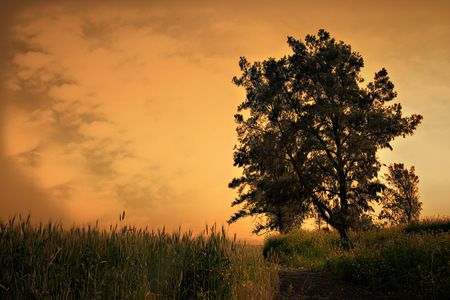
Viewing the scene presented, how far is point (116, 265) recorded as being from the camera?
6418 millimetres

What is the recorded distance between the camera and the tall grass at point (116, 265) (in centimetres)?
553

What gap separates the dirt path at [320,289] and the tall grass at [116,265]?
1526 millimetres

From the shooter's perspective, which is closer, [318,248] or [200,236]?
[200,236]

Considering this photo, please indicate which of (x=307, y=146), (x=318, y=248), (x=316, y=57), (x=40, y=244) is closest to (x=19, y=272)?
(x=40, y=244)

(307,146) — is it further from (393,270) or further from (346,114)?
(393,270)

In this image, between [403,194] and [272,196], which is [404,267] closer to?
[272,196]

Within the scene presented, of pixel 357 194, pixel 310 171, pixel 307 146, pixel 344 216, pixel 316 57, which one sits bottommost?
→ pixel 344 216

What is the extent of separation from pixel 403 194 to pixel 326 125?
18.0 metres

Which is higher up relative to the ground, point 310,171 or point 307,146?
point 307,146

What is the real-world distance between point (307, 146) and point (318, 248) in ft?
20.9

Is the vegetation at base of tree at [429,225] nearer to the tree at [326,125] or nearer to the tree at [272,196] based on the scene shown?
the tree at [326,125]

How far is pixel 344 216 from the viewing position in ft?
66.9

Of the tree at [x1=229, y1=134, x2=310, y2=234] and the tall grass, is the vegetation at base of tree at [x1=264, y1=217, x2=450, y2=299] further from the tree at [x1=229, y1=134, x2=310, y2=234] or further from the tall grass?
the tree at [x1=229, y1=134, x2=310, y2=234]

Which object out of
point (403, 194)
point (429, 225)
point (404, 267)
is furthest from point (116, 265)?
point (403, 194)
